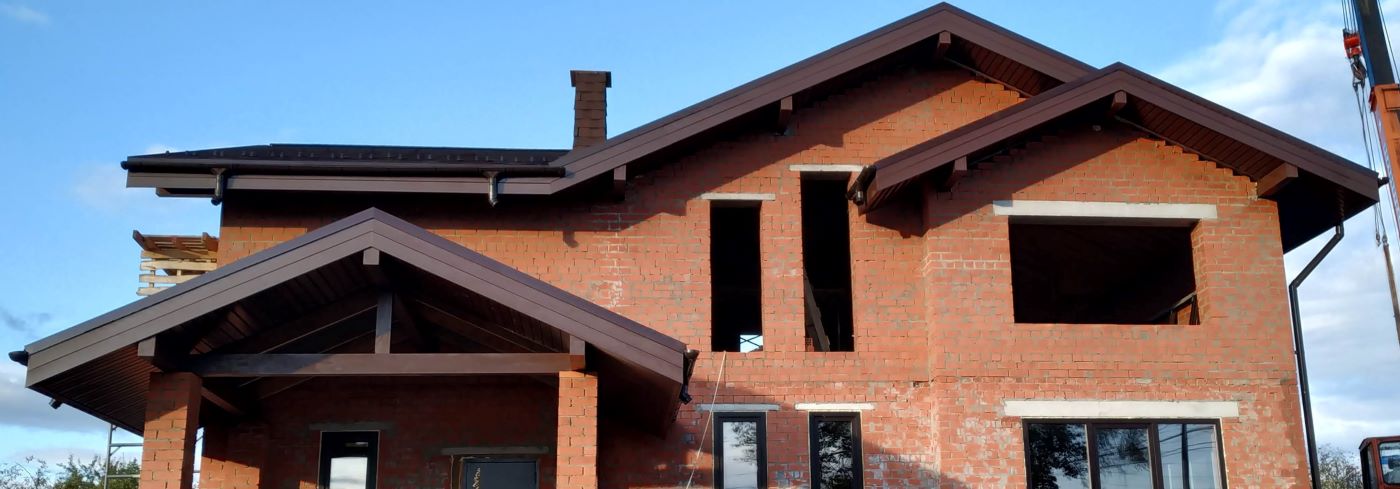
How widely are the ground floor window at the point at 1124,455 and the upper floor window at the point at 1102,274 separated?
8.23ft

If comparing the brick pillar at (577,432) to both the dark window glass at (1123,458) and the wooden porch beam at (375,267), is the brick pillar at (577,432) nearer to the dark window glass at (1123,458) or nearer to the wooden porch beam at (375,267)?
the wooden porch beam at (375,267)

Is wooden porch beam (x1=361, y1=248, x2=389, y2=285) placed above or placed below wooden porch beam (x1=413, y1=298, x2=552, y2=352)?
above

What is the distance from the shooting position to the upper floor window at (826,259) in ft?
54.6

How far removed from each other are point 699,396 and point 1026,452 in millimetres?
3624

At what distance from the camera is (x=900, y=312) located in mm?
15242

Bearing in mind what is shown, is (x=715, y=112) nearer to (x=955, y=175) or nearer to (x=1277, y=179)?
(x=955, y=175)

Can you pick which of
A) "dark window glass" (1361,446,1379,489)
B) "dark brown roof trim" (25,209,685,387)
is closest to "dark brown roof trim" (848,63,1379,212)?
"dark window glass" (1361,446,1379,489)

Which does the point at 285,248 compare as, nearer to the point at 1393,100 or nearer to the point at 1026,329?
the point at 1026,329

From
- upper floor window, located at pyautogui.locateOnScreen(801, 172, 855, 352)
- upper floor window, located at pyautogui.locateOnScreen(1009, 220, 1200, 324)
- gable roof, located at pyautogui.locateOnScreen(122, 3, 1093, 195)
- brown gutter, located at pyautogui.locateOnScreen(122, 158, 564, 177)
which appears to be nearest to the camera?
brown gutter, located at pyautogui.locateOnScreen(122, 158, 564, 177)

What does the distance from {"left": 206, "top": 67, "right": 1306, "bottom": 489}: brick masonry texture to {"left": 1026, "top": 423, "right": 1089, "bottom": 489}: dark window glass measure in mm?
276

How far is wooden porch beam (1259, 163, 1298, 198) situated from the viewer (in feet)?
48.9

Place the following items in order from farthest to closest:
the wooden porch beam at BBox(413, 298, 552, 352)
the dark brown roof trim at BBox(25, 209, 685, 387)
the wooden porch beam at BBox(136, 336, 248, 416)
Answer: the wooden porch beam at BBox(413, 298, 552, 352), the dark brown roof trim at BBox(25, 209, 685, 387), the wooden porch beam at BBox(136, 336, 248, 416)

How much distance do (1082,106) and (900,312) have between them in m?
3.15

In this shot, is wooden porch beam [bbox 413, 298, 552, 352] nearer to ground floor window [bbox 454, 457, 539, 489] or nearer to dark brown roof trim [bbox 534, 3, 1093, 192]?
ground floor window [bbox 454, 457, 539, 489]
